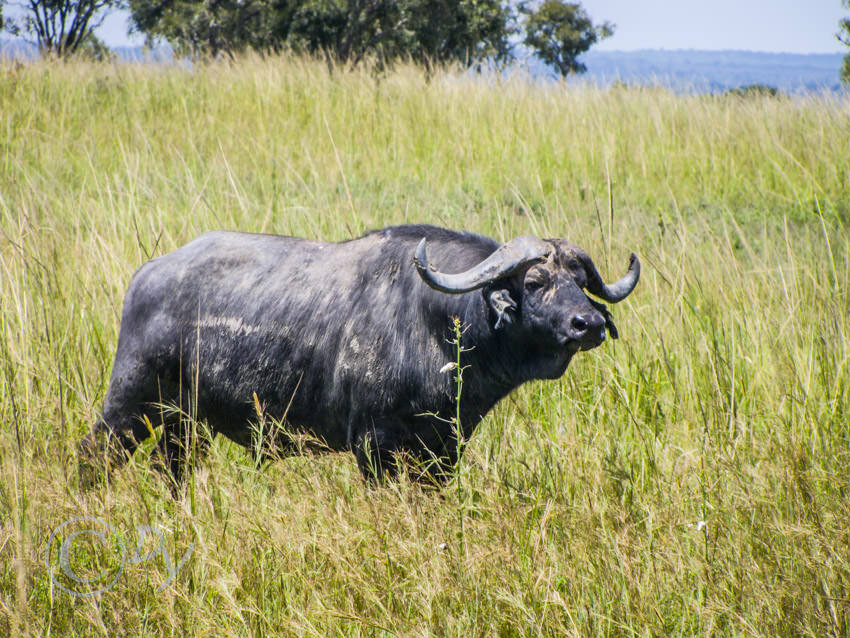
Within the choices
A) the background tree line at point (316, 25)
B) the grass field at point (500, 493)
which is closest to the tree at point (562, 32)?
the background tree line at point (316, 25)

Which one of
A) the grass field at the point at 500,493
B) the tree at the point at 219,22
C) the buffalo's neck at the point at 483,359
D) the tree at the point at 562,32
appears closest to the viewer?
the grass field at the point at 500,493

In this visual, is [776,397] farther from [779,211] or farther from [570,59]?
[570,59]

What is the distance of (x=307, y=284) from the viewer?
3.21 metres

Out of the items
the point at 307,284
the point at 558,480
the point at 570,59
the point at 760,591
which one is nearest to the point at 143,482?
the point at 307,284

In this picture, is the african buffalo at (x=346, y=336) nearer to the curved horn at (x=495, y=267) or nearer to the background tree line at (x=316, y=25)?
the curved horn at (x=495, y=267)

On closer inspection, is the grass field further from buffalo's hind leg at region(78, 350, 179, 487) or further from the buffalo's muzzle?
the buffalo's muzzle

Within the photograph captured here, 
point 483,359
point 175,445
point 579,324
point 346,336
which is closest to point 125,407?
point 175,445

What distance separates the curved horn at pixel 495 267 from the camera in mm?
2725

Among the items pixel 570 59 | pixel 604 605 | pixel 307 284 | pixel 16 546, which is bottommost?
pixel 604 605

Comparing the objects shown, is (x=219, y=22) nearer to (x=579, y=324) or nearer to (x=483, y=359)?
(x=483, y=359)

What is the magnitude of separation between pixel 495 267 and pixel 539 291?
0.59 feet

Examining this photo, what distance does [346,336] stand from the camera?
120 inches

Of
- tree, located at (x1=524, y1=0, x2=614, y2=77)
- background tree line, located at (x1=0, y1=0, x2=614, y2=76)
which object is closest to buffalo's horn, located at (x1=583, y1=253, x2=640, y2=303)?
background tree line, located at (x1=0, y1=0, x2=614, y2=76)

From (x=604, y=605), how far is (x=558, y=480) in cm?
61
